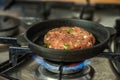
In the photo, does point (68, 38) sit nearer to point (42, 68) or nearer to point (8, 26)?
point (42, 68)

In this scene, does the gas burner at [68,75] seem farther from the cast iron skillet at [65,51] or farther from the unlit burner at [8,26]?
the unlit burner at [8,26]

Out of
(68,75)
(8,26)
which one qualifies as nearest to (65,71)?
(68,75)

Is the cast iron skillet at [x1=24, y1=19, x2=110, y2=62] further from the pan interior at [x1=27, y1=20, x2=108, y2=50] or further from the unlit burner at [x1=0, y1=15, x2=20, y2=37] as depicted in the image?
the unlit burner at [x1=0, y1=15, x2=20, y2=37]

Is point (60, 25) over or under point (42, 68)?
over

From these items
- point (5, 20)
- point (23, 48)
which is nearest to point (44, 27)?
point (23, 48)

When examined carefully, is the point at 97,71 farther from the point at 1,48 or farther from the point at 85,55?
the point at 1,48

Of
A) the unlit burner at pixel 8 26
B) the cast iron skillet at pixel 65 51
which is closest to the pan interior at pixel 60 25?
the cast iron skillet at pixel 65 51
